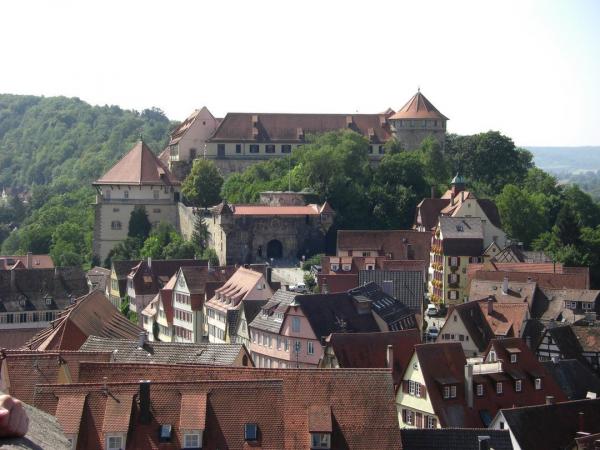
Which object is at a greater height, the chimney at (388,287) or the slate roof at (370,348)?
the chimney at (388,287)

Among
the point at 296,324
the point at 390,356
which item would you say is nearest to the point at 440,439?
the point at 390,356

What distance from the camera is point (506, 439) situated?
33406 mm

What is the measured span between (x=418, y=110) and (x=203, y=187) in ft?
74.2

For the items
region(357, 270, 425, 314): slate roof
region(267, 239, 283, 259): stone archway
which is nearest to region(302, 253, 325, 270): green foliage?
region(267, 239, 283, 259): stone archway

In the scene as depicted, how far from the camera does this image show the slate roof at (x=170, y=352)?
3512cm

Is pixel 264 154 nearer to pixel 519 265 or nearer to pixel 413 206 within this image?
pixel 413 206

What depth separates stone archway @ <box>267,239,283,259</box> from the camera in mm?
83062

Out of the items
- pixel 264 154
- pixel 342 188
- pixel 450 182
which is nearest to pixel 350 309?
pixel 342 188

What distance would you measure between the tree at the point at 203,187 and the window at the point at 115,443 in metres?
64.8

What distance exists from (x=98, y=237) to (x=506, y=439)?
6278cm

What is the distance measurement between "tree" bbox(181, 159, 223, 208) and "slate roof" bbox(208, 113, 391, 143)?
900 cm

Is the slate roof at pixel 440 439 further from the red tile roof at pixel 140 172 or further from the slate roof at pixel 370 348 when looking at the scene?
the red tile roof at pixel 140 172

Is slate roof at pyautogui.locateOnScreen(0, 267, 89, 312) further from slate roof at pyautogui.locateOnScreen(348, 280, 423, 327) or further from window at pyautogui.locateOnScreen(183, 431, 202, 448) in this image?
window at pyautogui.locateOnScreen(183, 431, 202, 448)

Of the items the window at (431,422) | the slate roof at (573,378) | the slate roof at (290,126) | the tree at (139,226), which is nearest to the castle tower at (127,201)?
the tree at (139,226)
